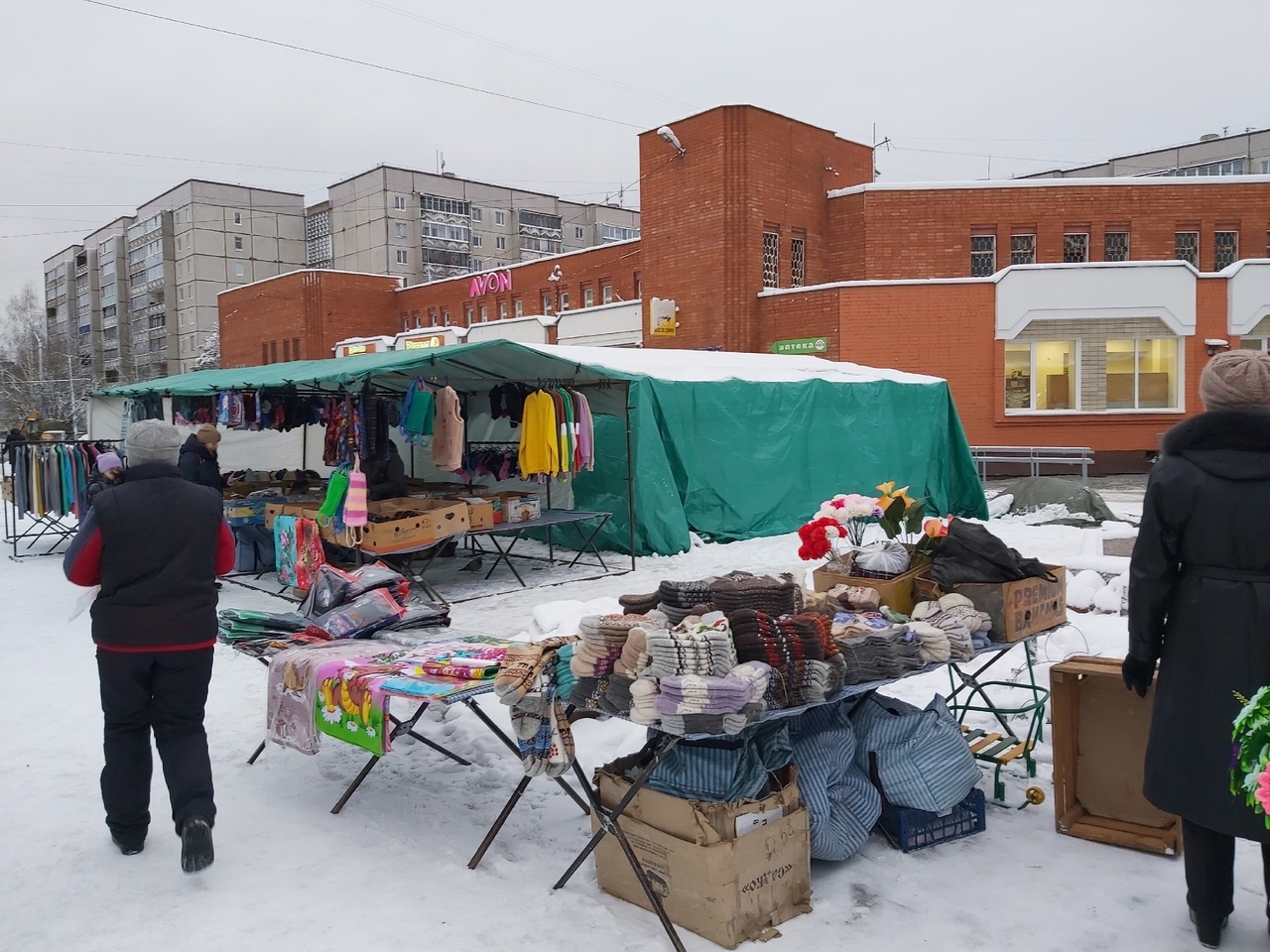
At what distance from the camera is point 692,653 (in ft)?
11.2

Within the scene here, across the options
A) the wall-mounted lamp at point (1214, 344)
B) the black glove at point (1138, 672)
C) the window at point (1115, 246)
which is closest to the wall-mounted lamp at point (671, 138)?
the window at point (1115, 246)

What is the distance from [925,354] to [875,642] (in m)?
19.2

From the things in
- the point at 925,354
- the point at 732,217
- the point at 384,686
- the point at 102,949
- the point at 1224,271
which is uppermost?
the point at 732,217

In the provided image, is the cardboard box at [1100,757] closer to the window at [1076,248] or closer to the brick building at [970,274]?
the brick building at [970,274]

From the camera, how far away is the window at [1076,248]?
25.6 metres

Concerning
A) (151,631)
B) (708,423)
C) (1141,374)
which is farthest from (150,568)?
(1141,374)

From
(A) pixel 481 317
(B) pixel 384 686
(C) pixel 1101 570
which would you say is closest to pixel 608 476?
(C) pixel 1101 570

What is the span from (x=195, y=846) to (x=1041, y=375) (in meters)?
22.3

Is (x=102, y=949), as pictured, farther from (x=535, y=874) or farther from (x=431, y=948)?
(x=535, y=874)

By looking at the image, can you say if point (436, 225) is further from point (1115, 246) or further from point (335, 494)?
point (335, 494)

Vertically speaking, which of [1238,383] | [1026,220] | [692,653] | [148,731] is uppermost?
[1026,220]

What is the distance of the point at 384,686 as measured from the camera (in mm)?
4129

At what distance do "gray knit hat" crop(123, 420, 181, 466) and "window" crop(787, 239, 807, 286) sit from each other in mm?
22302

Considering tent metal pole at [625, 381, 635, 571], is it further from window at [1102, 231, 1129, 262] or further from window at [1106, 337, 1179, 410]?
window at [1102, 231, 1129, 262]
